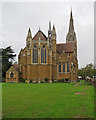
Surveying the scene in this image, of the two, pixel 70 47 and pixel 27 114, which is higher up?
pixel 70 47

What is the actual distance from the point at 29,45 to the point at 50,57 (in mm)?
7490

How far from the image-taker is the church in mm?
45281

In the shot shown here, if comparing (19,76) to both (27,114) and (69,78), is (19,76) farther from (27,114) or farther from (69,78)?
(27,114)

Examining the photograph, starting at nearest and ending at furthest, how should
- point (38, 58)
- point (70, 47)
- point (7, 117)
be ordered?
point (7, 117), point (38, 58), point (70, 47)

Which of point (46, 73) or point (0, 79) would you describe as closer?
point (46, 73)

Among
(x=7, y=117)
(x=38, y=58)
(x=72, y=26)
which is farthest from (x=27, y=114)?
(x=72, y=26)

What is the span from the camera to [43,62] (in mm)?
45750

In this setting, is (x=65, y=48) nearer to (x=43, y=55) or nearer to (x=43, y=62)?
(x=43, y=55)

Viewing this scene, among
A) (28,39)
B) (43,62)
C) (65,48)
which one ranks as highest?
(28,39)

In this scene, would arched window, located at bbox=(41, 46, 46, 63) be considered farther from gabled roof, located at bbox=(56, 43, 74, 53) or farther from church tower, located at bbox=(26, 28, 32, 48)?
gabled roof, located at bbox=(56, 43, 74, 53)

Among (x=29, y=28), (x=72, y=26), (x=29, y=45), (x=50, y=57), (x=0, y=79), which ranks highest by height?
(x=72, y=26)

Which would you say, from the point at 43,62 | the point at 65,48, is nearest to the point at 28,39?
the point at 43,62

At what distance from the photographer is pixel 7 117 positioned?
8.77 meters

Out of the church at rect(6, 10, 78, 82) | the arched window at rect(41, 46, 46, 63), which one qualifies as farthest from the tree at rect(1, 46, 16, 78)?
the arched window at rect(41, 46, 46, 63)
